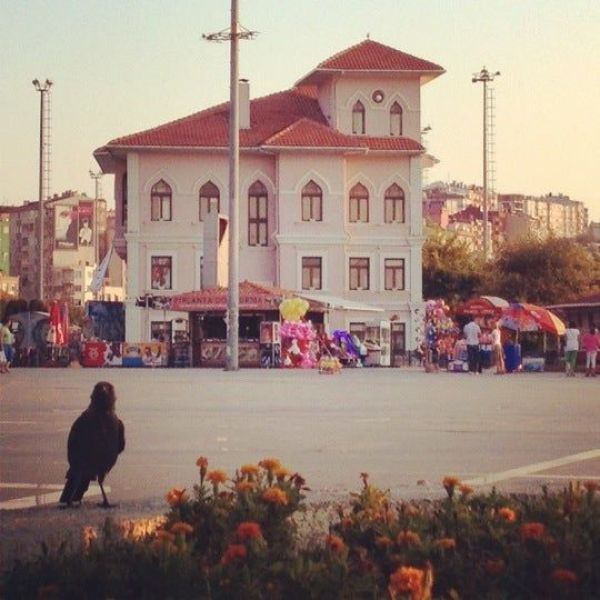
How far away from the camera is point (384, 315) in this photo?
83.4 m

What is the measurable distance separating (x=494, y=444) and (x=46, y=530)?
10.1 metres

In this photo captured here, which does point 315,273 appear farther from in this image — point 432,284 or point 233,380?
point 233,380

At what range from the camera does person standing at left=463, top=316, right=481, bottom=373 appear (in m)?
53.8

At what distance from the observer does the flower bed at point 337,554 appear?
6.65 metres

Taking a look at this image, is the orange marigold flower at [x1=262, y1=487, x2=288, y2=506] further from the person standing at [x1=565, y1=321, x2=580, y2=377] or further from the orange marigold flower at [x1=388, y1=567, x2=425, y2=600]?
the person standing at [x1=565, y1=321, x2=580, y2=377]

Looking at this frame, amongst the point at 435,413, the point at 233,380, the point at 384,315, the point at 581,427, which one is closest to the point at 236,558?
the point at 581,427

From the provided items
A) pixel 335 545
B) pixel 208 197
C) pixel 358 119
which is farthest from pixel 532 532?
pixel 358 119

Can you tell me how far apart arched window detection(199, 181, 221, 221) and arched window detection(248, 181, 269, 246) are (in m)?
1.71

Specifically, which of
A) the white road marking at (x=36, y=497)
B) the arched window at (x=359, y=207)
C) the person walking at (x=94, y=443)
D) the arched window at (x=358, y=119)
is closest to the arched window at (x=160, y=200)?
the arched window at (x=359, y=207)

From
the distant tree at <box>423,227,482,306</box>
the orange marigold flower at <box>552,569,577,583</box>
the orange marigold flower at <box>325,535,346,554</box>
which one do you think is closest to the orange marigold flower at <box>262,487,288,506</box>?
the orange marigold flower at <box>325,535,346,554</box>

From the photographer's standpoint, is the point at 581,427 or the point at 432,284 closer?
the point at 581,427

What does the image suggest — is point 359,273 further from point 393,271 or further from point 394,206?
point 394,206

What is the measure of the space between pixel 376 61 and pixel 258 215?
10118 mm

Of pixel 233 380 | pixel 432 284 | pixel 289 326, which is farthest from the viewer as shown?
pixel 432 284
